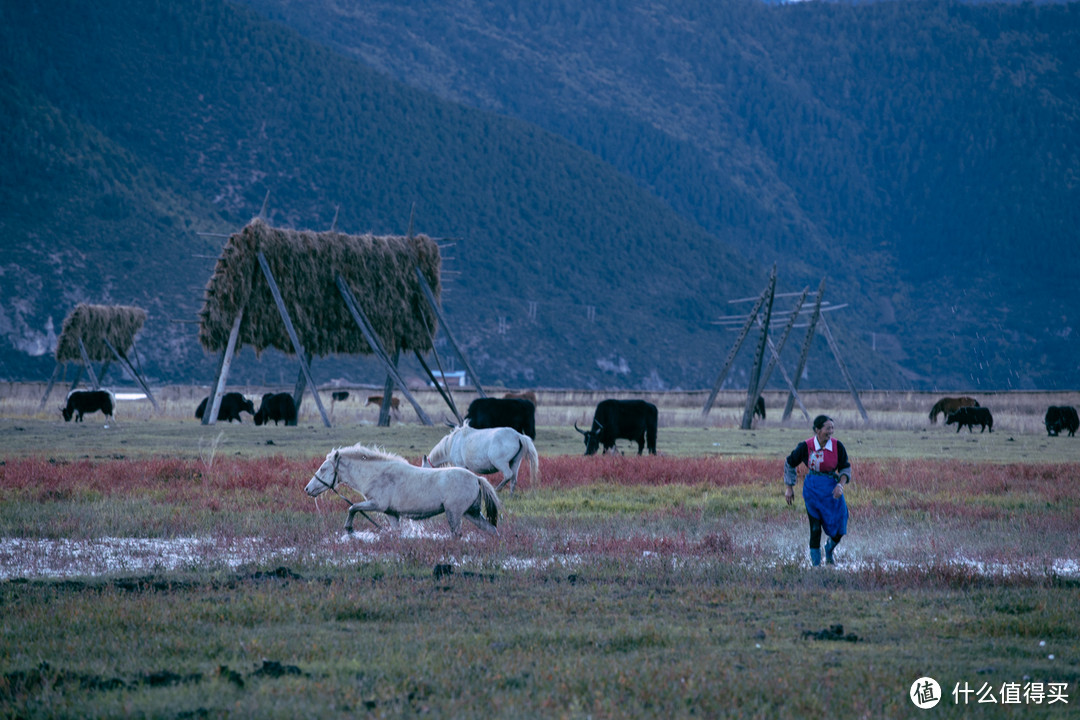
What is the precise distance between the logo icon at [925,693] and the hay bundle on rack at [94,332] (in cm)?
4920

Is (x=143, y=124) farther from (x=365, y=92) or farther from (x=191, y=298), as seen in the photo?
(x=191, y=298)

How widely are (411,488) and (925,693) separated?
7.33 meters

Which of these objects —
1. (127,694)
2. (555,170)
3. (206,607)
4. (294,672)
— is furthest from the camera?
(555,170)

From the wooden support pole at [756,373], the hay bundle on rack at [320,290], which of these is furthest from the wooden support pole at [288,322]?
the wooden support pole at [756,373]

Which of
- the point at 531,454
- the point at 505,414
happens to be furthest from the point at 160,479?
the point at 505,414

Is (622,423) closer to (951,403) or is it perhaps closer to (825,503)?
(825,503)

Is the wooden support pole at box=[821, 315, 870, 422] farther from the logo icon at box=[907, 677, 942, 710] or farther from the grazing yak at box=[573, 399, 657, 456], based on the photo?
the logo icon at box=[907, 677, 942, 710]

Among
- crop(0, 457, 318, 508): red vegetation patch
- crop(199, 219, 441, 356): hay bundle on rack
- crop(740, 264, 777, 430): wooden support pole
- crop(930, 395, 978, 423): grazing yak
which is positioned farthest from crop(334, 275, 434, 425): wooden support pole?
crop(930, 395, 978, 423): grazing yak

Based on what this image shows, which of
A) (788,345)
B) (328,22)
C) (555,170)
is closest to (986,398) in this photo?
(788,345)

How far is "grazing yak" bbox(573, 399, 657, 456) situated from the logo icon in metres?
19.3

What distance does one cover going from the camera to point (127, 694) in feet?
21.0

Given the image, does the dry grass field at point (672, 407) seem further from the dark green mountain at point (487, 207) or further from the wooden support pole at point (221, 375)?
the dark green mountain at point (487, 207)

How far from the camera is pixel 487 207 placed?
139m

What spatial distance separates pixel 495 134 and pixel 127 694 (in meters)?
148
